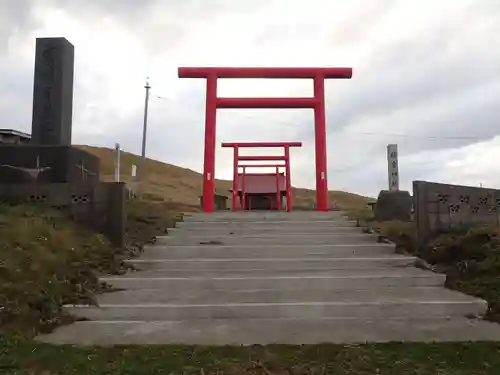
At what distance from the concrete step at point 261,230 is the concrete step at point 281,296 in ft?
7.55

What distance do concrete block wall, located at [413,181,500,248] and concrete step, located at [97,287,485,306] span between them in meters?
1.37

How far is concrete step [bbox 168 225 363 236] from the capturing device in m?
6.93

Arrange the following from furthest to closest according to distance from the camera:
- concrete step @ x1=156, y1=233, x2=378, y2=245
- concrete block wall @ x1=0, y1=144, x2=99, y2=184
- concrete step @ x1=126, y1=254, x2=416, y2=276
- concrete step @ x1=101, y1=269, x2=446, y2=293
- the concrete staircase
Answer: concrete block wall @ x1=0, y1=144, x2=99, y2=184
concrete step @ x1=156, y1=233, x2=378, y2=245
concrete step @ x1=126, y1=254, x2=416, y2=276
concrete step @ x1=101, y1=269, x2=446, y2=293
the concrete staircase

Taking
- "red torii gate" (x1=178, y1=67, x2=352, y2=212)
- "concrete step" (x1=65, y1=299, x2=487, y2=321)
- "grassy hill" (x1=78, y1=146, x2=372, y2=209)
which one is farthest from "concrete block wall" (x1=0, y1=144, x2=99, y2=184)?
"grassy hill" (x1=78, y1=146, x2=372, y2=209)

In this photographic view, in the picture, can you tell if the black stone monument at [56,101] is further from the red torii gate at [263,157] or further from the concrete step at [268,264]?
the red torii gate at [263,157]

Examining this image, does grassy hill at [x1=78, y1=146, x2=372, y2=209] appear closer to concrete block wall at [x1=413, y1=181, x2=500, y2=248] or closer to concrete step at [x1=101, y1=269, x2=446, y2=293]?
concrete block wall at [x1=413, y1=181, x2=500, y2=248]

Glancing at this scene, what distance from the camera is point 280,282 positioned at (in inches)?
188

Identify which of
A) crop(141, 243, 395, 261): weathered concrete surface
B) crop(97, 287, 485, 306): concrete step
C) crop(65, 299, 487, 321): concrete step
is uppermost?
crop(141, 243, 395, 261): weathered concrete surface

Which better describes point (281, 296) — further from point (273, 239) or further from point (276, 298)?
point (273, 239)

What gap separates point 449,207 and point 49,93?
240 inches

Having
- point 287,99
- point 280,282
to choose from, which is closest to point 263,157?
point 287,99

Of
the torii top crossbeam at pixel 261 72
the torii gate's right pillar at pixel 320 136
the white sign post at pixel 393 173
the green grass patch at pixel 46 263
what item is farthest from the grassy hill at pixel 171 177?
the green grass patch at pixel 46 263

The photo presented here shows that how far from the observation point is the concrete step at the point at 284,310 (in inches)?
156

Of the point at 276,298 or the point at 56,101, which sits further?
the point at 56,101
